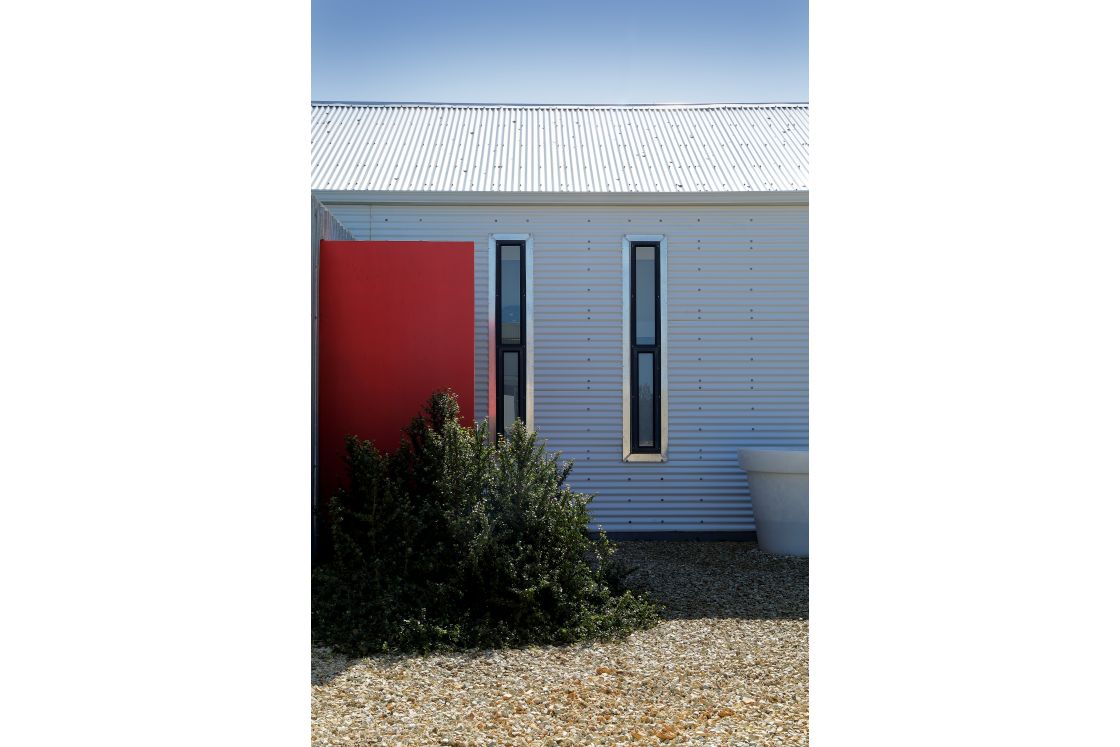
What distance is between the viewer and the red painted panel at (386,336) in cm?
524

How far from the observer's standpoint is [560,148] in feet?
26.9

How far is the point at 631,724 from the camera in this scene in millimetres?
3014

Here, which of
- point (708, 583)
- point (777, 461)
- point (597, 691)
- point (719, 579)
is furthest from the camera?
point (777, 461)

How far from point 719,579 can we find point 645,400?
1.89 metres

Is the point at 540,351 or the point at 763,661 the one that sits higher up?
the point at 540,351

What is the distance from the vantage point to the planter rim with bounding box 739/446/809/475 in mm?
6254

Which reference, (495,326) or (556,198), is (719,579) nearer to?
(495,326)

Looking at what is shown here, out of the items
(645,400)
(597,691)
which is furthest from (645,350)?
(597,691)

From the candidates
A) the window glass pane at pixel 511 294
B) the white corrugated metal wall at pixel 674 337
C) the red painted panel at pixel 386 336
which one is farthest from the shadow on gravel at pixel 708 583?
the window glass pane at pixel 511 294
